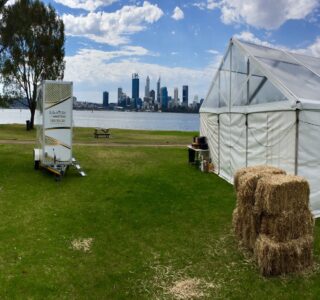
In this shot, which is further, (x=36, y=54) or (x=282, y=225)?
(x=36, y=54)

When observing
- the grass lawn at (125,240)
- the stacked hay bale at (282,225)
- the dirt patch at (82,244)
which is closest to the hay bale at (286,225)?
the stacked hay bale at (282,225)

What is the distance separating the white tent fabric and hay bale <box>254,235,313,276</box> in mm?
3338

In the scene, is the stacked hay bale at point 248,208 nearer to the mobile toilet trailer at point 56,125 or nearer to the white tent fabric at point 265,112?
the white tent fabric at point 265,112

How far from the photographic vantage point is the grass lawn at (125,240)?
5.38m

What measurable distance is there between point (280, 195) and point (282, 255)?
3.18ft

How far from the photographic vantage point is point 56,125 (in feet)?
42.8

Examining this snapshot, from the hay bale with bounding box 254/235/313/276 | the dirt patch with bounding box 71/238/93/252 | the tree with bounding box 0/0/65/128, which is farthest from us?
the tree with bounding box 0/0/65/128

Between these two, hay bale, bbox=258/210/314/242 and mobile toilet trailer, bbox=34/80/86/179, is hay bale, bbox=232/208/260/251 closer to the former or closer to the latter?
hay bale, bbox=258/210/314/242

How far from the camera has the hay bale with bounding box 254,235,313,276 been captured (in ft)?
18.5

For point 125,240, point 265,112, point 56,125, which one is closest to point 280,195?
point 125,240

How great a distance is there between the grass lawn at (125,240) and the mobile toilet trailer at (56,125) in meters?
0.57

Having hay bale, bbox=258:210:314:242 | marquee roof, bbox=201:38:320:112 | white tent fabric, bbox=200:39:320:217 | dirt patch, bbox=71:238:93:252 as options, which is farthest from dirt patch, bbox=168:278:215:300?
marquee roof, bbox=201:38:320:112

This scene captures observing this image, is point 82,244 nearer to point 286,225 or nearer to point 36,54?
point 286,225

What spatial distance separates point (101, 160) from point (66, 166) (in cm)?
321
